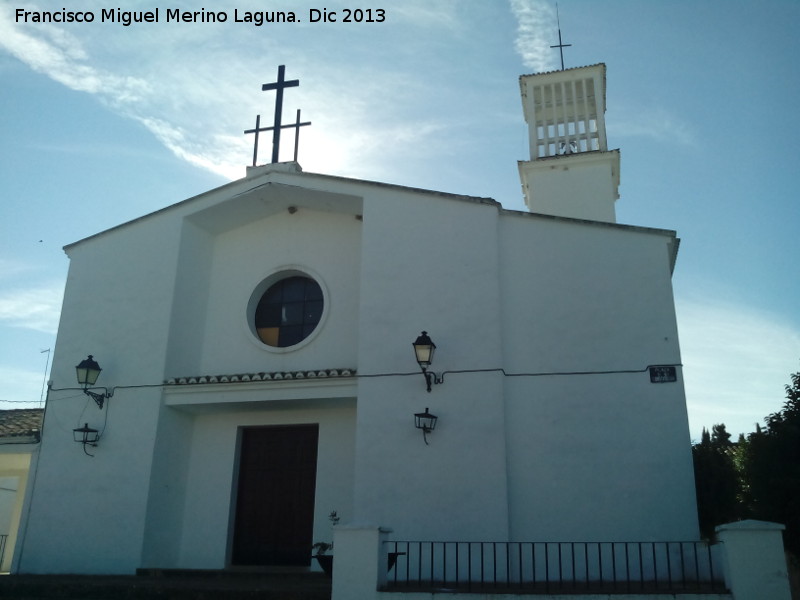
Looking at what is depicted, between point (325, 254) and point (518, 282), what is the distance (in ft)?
13.1

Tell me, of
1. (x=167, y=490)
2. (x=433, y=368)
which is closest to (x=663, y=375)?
Result: (x=433, y=368)

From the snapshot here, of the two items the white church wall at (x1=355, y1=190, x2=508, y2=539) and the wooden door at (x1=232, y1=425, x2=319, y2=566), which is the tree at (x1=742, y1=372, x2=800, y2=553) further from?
the wooden door at (x1=232, y1=425, x2=319, y2=566)

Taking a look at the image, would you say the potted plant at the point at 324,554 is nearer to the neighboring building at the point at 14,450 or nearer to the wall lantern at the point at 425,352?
the wall lantern at the point at 425,352

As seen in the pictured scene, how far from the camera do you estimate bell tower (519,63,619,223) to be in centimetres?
1723

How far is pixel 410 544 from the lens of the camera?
10.8m

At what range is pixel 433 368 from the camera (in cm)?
1160

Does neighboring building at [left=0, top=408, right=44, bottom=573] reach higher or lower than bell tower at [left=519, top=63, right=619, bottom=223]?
lower

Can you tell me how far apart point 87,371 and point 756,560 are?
10.8 metres

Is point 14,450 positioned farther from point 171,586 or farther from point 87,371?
point 171,586

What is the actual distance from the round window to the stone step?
4281 mm

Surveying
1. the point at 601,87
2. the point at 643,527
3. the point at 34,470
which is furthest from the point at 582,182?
the point at 34,470

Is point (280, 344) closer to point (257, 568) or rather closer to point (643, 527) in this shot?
point (257, 568)

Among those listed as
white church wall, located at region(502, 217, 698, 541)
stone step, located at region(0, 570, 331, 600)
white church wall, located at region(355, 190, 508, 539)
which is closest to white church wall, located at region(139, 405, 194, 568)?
stone step, located at region(0, 570, 331, 600)

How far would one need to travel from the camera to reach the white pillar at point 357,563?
8484mm
